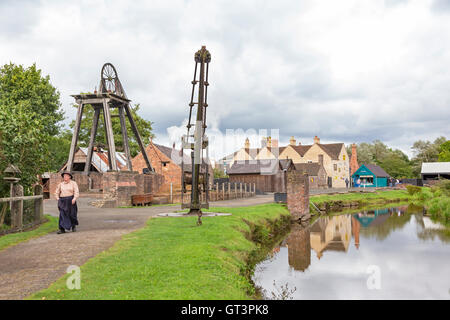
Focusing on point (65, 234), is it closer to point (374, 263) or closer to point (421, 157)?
point (374, 263)

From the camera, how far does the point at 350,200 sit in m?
35.7

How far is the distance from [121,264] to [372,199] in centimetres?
3746

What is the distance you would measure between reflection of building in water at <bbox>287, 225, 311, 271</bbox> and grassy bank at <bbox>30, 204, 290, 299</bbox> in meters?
1.49

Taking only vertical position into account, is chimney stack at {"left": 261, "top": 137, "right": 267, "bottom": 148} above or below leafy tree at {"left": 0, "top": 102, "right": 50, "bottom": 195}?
above

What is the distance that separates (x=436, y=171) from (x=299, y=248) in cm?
6639

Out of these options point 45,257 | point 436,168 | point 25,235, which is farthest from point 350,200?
point 436,168

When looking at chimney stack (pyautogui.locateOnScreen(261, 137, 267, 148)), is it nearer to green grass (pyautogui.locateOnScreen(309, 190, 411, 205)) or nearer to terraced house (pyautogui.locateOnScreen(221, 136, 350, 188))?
terraced house (pyautogui.locateOnScreen(221, 136, 350, 188))

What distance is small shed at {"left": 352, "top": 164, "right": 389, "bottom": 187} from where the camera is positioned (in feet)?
234

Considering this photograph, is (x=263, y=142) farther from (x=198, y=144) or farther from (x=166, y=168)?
(x=198, y=144)

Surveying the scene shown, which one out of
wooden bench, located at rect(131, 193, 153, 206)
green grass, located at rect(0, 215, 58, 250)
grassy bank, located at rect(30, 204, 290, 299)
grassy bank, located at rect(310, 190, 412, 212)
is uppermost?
wooden bench, located at rect(131, 193, 153, 206)

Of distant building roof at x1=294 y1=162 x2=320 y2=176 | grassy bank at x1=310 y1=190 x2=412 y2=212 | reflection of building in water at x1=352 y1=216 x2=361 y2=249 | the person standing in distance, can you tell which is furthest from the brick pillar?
distant building roof at x1=294 y1=162 x2=320 y2=176

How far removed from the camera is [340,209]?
1277 inches
